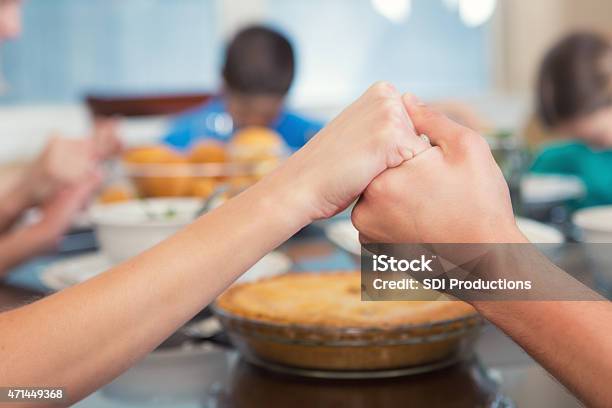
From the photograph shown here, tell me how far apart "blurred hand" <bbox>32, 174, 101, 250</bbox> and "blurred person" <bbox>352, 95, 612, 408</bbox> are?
2.72ft

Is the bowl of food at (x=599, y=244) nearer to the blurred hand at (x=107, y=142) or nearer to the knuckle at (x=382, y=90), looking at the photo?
the knuckle at (x=382, y=90)

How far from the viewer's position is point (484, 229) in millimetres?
640

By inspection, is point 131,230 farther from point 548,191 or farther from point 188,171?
point 548,191

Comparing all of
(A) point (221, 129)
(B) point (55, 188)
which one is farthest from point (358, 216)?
(A) point (221, 129)

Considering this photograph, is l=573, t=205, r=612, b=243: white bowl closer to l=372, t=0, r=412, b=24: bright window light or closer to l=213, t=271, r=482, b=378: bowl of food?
l=213, t=271, r=482, b=378: bowl of food

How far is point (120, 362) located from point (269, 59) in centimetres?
216

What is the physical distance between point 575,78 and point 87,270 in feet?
5.85

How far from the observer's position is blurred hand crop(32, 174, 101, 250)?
54.8 inches

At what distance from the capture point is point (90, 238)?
59.4 inches

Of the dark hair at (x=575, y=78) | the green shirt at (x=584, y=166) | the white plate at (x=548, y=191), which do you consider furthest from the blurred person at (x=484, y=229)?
the dark hair at (x=575, y=78)

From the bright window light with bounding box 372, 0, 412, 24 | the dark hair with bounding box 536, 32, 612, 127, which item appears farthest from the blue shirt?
the bright window light with bounding box 372, 0, 412, 24

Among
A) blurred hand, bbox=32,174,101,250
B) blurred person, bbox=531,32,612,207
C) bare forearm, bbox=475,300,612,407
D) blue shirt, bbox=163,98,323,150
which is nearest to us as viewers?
bare forearm, bbox=475,300,612,407

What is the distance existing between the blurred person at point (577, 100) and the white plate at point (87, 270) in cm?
127

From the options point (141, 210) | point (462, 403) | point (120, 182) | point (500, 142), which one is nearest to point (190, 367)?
point (462, 403)
